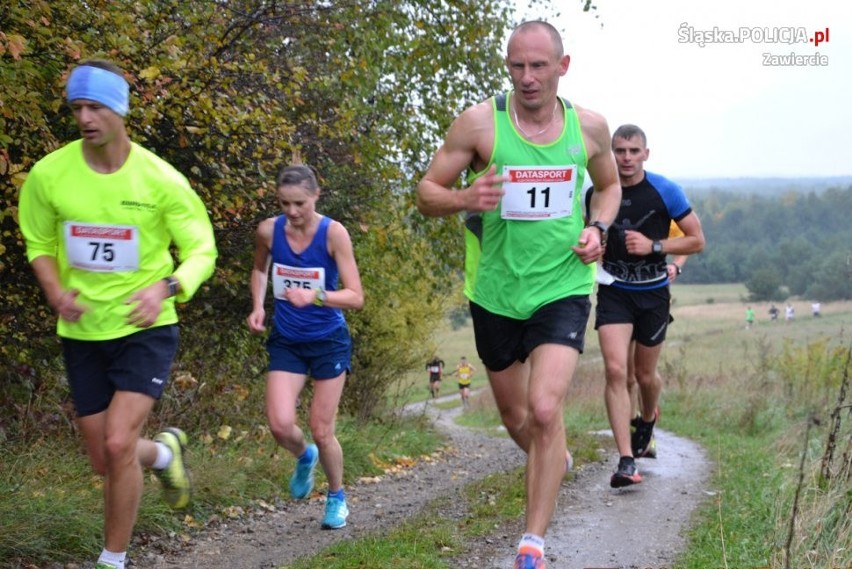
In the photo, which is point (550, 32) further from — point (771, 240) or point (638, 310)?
point (771, 240)

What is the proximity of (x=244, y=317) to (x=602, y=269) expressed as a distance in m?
4.29

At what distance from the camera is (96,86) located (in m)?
4.75

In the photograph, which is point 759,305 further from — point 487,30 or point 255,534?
point 255,534

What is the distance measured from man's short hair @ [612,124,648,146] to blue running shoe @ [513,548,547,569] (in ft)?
13.6

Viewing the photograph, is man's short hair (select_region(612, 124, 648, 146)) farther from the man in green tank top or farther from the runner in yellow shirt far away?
the runner in yellow shirt far away

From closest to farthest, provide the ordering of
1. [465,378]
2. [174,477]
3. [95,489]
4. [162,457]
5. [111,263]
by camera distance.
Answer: [111,263] < [162,457] < [174,477] < [95,489] < [465,378]

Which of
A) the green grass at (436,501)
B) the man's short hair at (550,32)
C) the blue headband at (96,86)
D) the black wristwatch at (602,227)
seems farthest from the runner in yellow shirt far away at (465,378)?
the blue headband at (96,86)

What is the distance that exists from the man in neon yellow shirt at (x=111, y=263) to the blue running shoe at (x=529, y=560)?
1852mm

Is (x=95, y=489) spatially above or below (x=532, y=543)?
below

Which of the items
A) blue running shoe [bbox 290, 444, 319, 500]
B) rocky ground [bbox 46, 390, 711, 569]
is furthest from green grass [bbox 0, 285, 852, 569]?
blue running shoe [bbox 290, 444, 319, 500]

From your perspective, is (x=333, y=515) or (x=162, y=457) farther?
(x=333, y=515)

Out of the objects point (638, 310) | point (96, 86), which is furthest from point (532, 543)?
point (638, 310)

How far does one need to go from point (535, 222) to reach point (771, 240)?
105207 millimetres

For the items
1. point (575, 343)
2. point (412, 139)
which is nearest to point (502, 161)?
point (575, 343)
